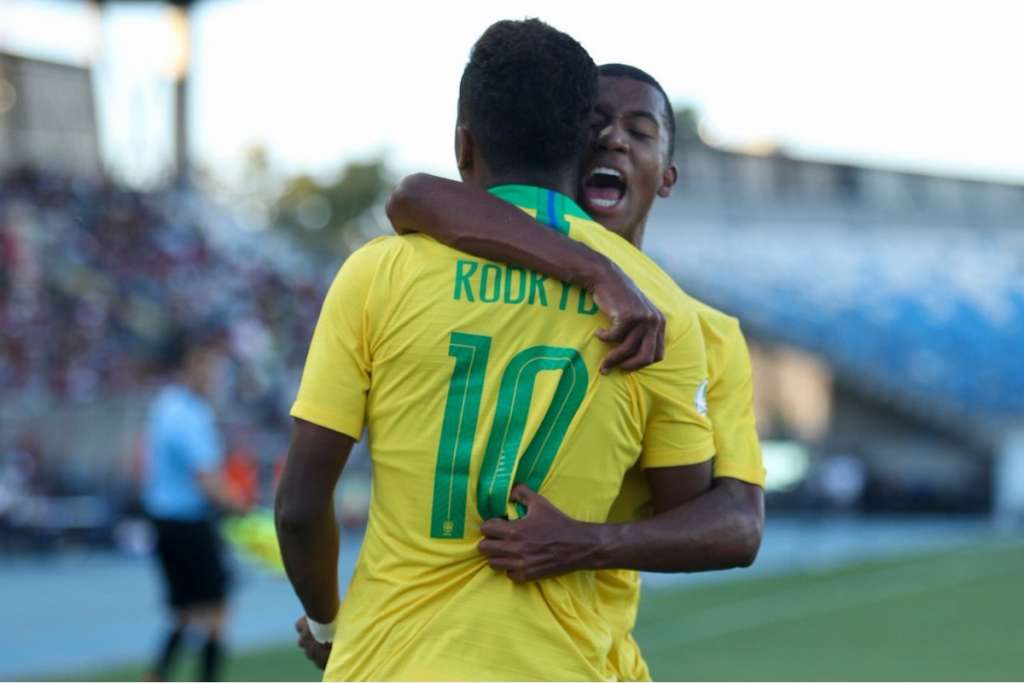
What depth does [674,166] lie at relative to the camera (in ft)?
11.6

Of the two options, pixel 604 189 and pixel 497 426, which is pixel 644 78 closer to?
pixel 604 189

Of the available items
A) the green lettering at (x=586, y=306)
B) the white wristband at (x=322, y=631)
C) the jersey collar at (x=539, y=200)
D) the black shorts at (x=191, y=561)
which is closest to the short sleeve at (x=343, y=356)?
the jersey collar at (x=539, y=200)

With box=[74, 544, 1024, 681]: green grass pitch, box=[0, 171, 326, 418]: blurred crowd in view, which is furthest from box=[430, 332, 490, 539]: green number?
box=[0, 171, 326, 418]: blurred crowd

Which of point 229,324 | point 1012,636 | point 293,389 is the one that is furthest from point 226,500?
point 229,324

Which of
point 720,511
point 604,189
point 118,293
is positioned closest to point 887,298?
point 118,293

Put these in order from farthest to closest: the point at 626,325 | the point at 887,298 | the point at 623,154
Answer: the point at 887,298 → the point at 623,154 → the point at 626,325

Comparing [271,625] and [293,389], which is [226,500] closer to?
[271,625]

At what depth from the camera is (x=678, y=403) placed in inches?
108

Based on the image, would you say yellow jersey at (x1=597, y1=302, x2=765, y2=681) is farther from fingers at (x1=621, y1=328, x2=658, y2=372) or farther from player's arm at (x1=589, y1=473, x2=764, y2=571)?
fingers at (x1=621, y1=328, x2=658, y2=372)

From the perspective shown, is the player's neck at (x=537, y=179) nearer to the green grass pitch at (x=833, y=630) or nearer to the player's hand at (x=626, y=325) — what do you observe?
the player's hand at (x=626, y=325)

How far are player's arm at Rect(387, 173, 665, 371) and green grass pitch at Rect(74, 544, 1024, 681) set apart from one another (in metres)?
7.15

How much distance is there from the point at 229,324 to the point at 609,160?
22.3 meters

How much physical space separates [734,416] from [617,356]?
44cm

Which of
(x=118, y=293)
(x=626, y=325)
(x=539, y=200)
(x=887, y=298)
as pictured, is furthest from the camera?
(x=887, y=298)
